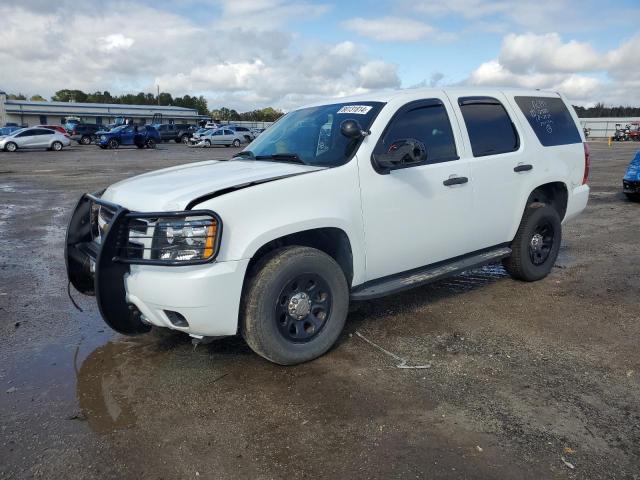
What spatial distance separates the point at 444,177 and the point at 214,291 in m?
2.23

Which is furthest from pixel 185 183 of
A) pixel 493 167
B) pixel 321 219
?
pixel 493 167

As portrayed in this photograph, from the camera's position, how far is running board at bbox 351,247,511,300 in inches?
166

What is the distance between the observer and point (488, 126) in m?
5.18

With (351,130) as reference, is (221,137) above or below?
below

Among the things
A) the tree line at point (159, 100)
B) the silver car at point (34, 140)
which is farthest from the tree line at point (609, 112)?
the silver car at point (34, 140)

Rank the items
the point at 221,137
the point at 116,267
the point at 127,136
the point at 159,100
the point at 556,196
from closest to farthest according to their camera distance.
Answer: the point at 116,267
the point at 556,196
the point at 127,136
the point at 221,137
the point at 159,100

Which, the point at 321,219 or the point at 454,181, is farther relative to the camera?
the point at 454,181

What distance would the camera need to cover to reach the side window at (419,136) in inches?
164

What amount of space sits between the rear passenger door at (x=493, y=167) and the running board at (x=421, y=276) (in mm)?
114

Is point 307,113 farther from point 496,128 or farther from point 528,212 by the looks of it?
point 528,212

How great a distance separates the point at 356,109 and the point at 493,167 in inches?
55.9

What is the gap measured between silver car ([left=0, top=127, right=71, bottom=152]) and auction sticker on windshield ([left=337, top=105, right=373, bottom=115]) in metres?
34.3

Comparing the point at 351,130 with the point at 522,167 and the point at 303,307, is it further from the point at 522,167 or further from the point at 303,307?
the point at 522,167

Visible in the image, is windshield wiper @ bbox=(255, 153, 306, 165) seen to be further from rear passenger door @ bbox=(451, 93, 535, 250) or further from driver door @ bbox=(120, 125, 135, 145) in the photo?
driver door @ bbox=(120, 125, 135, 145)
